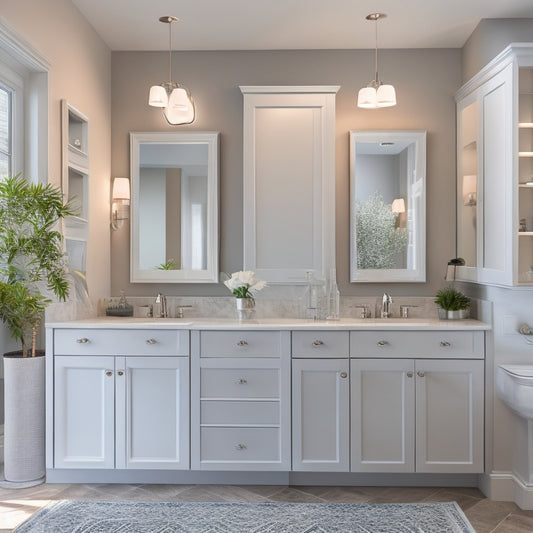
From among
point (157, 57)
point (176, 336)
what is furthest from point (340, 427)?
point (157, 57)

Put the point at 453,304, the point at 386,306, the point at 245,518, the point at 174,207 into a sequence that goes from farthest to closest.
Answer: the point at 174,207 < the point at 386,306 < the point at 453,304 < the point at 245,518

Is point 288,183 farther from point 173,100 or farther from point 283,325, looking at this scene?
point 283,325

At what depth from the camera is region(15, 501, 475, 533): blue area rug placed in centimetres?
281

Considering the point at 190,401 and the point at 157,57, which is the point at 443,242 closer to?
the point at 190,401

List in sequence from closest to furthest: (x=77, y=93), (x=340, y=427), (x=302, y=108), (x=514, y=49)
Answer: (x=514, y=49)
(x=340, y=427)
(x=77, y=93)
(x=302, y=108)

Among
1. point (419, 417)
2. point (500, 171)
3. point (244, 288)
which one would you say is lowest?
point (419, 417)

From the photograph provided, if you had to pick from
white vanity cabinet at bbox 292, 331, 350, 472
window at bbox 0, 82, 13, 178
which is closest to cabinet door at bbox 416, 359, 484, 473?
white vanity cabinet at bbox 292, 331, 350, 472

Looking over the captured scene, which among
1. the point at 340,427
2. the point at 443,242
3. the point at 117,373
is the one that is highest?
the point at 443,242

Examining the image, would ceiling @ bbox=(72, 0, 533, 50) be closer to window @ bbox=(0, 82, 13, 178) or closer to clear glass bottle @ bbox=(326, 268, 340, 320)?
window @ bbox=(0, 82, 13, 178)

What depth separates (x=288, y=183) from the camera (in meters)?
3.94

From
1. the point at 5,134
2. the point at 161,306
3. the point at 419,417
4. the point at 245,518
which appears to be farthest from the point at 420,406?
the point at 5,134

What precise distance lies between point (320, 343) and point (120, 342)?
111cm

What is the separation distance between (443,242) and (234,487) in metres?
2.05

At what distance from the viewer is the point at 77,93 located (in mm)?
3564
